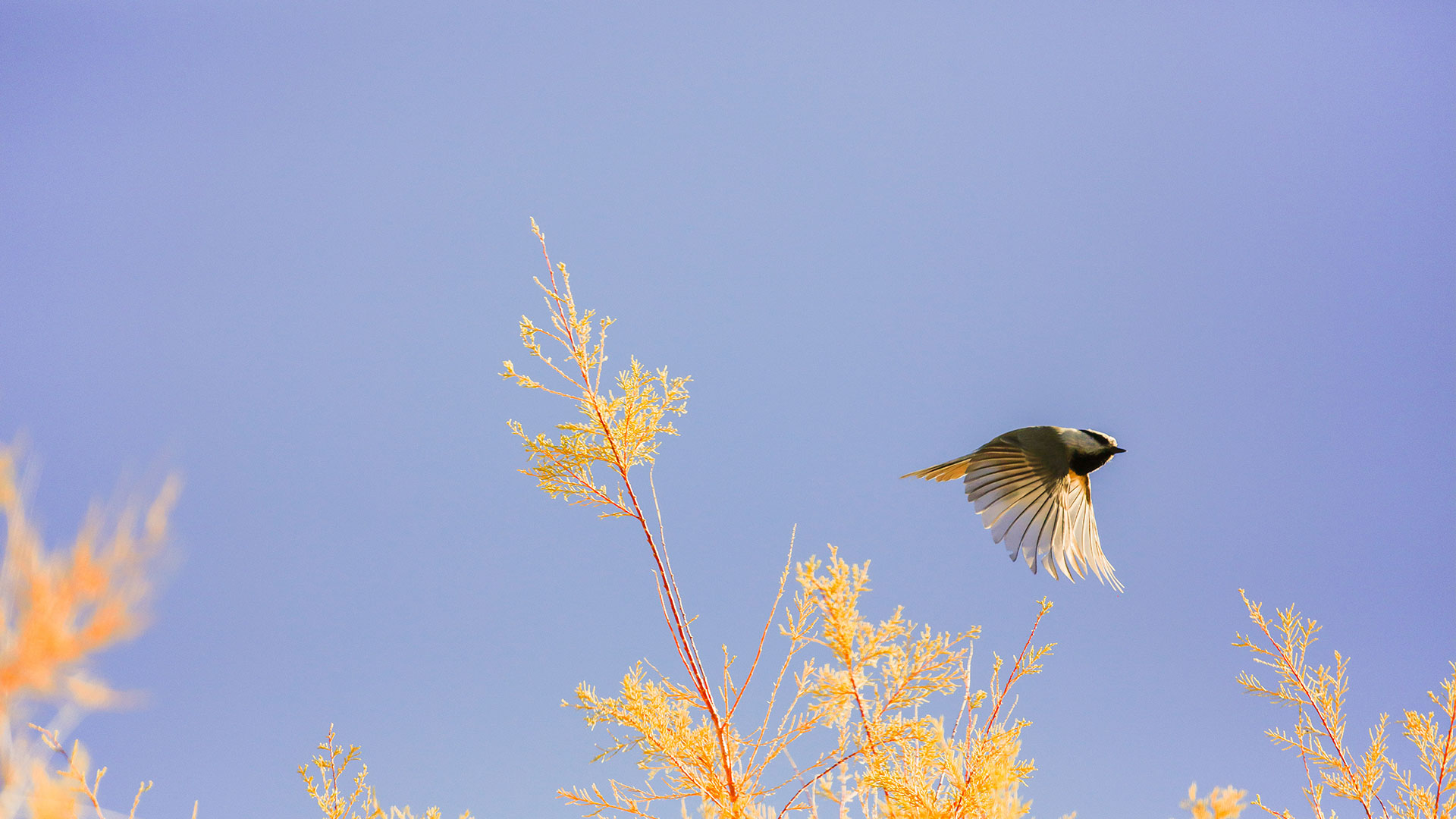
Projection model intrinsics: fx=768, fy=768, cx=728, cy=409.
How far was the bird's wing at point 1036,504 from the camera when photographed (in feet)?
16.1

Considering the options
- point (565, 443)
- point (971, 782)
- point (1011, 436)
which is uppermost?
point (1011, 436)

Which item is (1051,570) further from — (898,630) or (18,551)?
(18,551)

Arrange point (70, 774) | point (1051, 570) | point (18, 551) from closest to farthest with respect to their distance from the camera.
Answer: point (18, 551), point (70, 774), point (1051, 570)

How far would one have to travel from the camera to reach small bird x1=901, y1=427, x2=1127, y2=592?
4.98m

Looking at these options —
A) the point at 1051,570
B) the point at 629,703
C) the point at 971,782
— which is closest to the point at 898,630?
the point at 971,782

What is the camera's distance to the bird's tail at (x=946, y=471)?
5438 mm

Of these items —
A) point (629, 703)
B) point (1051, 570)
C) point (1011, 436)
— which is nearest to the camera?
point (629, 703)

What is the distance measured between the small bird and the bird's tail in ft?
0.38

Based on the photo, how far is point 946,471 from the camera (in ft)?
18.2

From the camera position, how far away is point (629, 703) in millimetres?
3209

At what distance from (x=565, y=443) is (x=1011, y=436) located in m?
3.27

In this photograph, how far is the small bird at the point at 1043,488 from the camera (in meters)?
4.98

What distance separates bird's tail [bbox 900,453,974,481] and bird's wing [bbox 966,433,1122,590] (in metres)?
0.09

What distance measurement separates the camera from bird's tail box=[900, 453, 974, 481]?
5.44 meters
